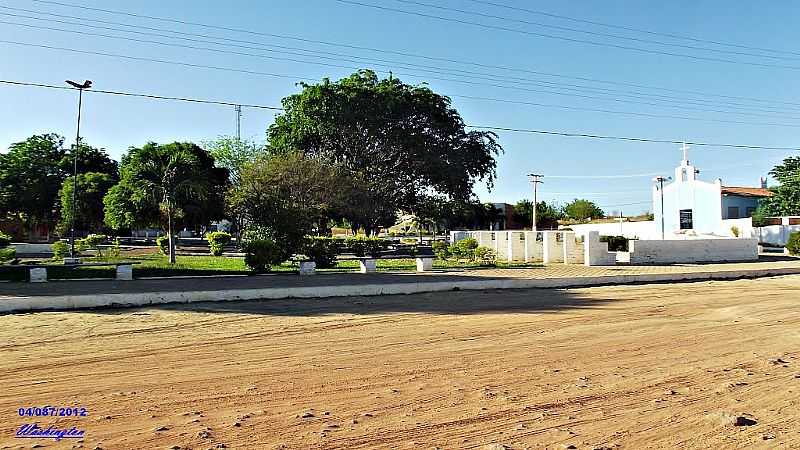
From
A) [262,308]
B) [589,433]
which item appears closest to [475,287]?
[262,308]

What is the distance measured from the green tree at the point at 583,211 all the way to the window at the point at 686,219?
3801 centimetres

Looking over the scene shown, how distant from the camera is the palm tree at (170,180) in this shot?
91.9ft

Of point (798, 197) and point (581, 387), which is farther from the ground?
point (798, 197)

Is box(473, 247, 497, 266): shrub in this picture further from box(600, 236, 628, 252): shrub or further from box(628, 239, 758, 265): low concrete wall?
box(600, 236, 628, 252): shrub

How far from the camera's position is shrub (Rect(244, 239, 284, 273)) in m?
20.1

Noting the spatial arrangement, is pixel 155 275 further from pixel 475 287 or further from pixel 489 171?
pixel 489 171

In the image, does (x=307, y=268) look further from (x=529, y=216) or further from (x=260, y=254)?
(x=529, y=216)

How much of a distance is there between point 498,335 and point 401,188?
34482 millimetres

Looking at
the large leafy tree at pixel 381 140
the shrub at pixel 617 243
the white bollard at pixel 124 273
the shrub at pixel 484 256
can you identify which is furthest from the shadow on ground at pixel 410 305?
the large leafy tree at pixel 381 140

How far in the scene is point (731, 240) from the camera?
30.8 metres

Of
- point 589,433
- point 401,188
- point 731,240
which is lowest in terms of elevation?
point 589,433

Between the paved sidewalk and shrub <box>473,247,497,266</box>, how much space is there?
7.92 feet

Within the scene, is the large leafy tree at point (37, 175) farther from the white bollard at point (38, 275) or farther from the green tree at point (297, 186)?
the white bollard at point (38, 275)
